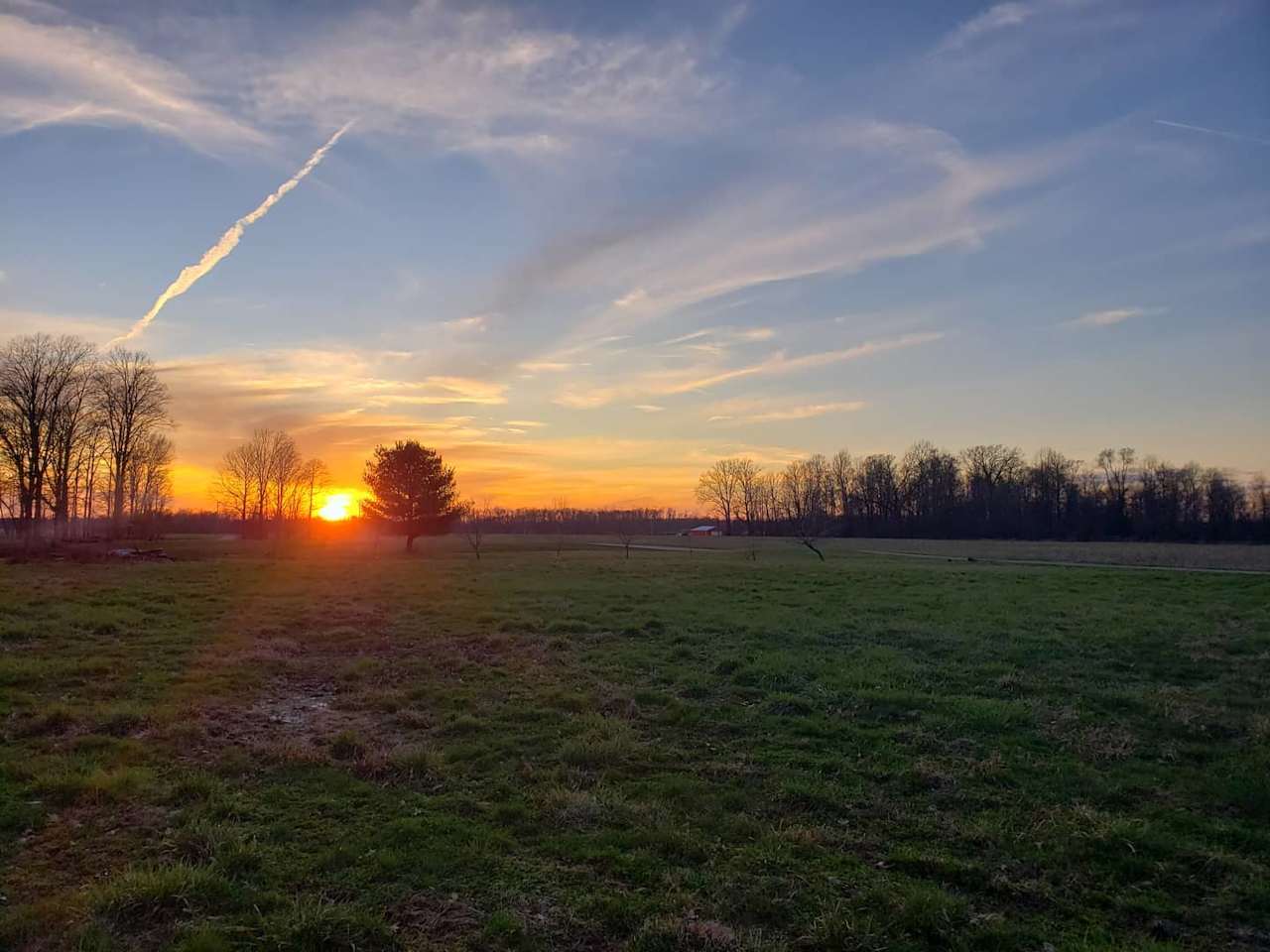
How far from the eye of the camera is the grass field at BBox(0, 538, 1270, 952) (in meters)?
5.00

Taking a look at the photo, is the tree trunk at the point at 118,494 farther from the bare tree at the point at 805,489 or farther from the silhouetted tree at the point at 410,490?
the bare tree at the point at 805,489

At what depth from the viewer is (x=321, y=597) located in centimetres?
2244

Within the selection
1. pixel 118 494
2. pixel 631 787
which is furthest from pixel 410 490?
pixel 631 787

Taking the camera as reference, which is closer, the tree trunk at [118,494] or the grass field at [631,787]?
the grass field at [631,787]

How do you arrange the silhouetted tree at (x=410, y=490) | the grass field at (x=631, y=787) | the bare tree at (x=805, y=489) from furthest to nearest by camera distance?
1. the bare tree at (x=805, y=489)
2. the silhouetted tree at (x=410, y=490)
3. the grass field at (x=631, y=787)

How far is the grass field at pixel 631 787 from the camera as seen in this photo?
5004 millimetres

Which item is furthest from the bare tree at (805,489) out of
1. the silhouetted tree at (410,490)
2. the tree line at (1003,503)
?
the silhouetted tree at (410,490)

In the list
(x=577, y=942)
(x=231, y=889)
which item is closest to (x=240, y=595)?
(x=231, y=889)

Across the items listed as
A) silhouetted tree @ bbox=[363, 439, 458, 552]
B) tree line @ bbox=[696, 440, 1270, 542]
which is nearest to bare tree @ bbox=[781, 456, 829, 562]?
tree line @ bbox=[696, 440, 1270, 542]

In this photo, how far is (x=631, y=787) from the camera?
24.3ft

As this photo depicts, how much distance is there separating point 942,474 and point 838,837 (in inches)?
4601

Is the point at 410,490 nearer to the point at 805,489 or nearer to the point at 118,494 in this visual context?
the point at 118,494

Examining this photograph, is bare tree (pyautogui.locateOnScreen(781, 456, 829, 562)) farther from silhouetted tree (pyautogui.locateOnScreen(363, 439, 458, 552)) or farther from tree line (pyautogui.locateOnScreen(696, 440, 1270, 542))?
silhouetted tree (pyautogui.locateOnScreen(363, 439, 458, 552))

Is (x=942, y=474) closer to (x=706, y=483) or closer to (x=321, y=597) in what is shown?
(x=706, y=483)
